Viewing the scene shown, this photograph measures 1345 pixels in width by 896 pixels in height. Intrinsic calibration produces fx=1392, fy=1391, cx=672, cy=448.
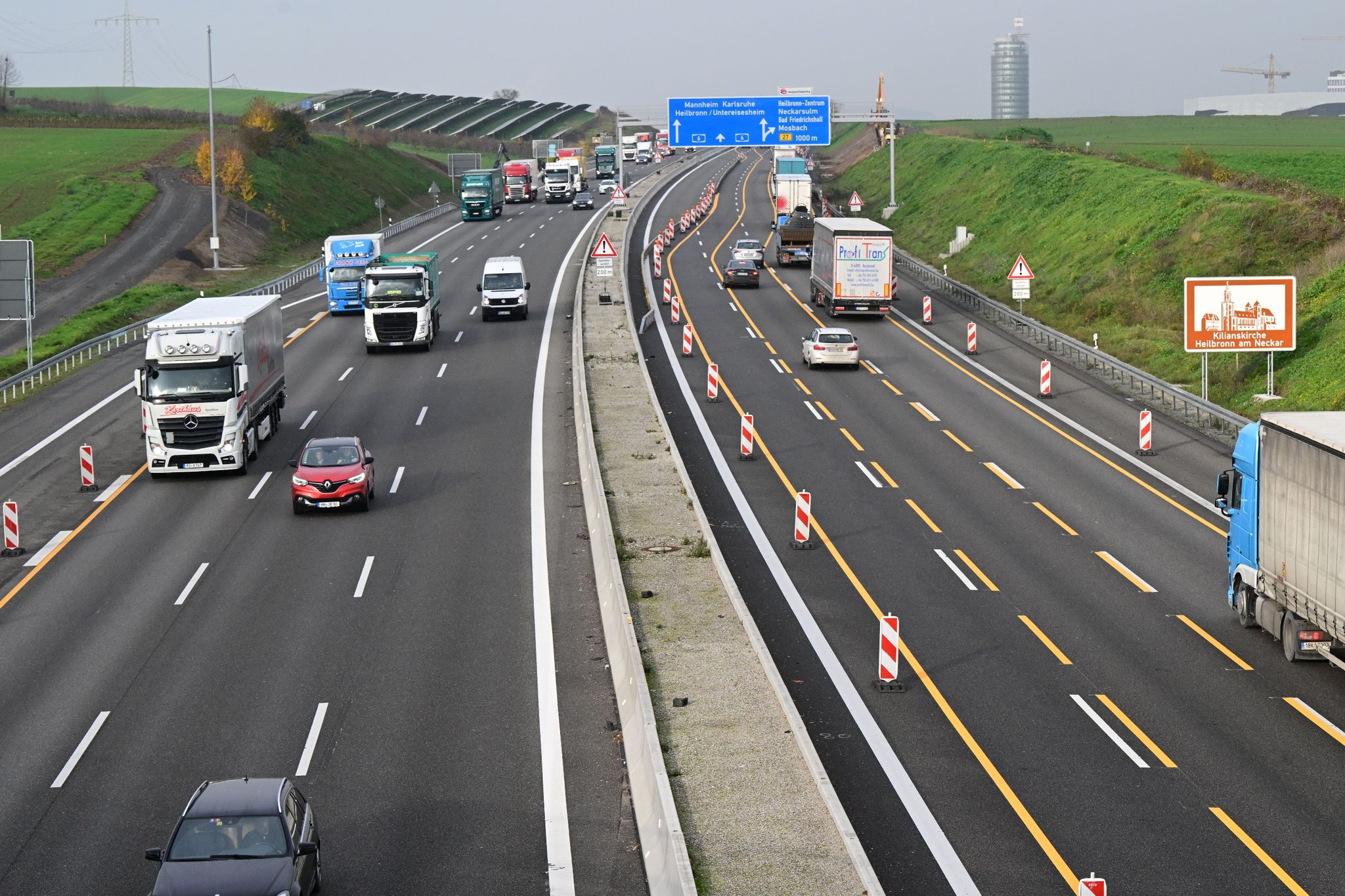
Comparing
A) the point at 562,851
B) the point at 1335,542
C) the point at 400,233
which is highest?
the point at 400,233

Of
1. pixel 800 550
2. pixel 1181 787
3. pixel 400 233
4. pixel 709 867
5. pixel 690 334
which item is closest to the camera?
pixel 709 867

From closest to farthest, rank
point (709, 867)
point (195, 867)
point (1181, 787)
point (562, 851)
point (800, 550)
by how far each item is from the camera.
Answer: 1. point (195, 867)
2. point (709, 867)
3. point (562, 851)
4. point (1181, 787)
5. point (800, 550)

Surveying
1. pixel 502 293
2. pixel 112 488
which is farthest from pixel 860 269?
pixel 112 488

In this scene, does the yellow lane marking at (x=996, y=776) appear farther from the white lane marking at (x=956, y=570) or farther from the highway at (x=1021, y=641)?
the white lane marking at (x=956, y=570)

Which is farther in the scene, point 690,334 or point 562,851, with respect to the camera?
point 690,334

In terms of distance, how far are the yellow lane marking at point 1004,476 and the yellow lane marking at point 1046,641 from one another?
936 cm

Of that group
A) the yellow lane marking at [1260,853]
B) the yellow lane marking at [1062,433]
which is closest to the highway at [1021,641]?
the yellow lane marking at [1260,853]

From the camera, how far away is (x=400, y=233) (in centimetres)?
9519

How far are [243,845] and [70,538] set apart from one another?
18.2 meters

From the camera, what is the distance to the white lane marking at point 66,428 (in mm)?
36000

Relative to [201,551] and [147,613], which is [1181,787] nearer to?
[147,613]

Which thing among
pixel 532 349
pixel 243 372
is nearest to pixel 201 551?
pixel 243 372

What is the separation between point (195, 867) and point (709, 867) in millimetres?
5040

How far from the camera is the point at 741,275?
6619 cm
